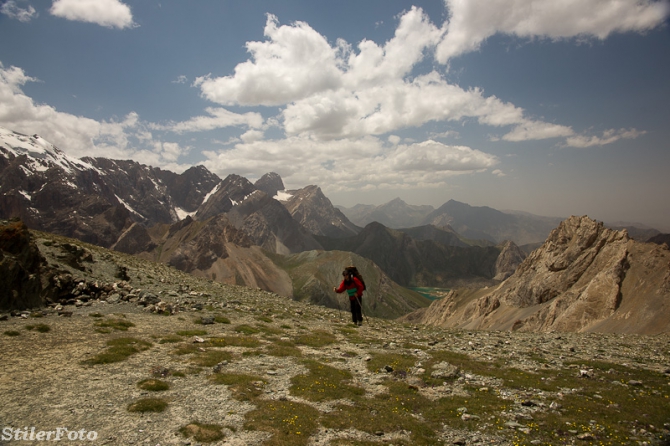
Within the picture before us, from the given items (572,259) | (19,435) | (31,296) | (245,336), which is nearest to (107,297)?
(31,296)

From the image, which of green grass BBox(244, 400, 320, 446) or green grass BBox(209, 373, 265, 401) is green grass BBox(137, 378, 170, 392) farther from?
green grass BBox(244, 400, 320, 446)

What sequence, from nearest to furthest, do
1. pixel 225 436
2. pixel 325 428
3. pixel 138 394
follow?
1. pixel 225 436
2. pixel 325 428
3. pixel 138 394

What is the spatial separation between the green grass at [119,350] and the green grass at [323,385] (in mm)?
8990

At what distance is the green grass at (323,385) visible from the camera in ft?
49.2

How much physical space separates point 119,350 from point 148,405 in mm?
7105

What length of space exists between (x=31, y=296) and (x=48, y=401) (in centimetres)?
1804

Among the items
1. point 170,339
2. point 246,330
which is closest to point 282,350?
point 246,330

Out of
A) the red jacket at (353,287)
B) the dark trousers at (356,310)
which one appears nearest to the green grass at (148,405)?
the red jacket at (353,287)

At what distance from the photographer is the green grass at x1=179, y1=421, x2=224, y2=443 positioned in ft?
36.0

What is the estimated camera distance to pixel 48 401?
1254cm

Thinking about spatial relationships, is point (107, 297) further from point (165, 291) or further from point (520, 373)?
point (520, 373)

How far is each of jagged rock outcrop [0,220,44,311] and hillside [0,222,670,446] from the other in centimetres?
128

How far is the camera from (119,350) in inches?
716

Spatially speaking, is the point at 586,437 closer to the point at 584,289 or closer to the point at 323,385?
the point at 323,385
